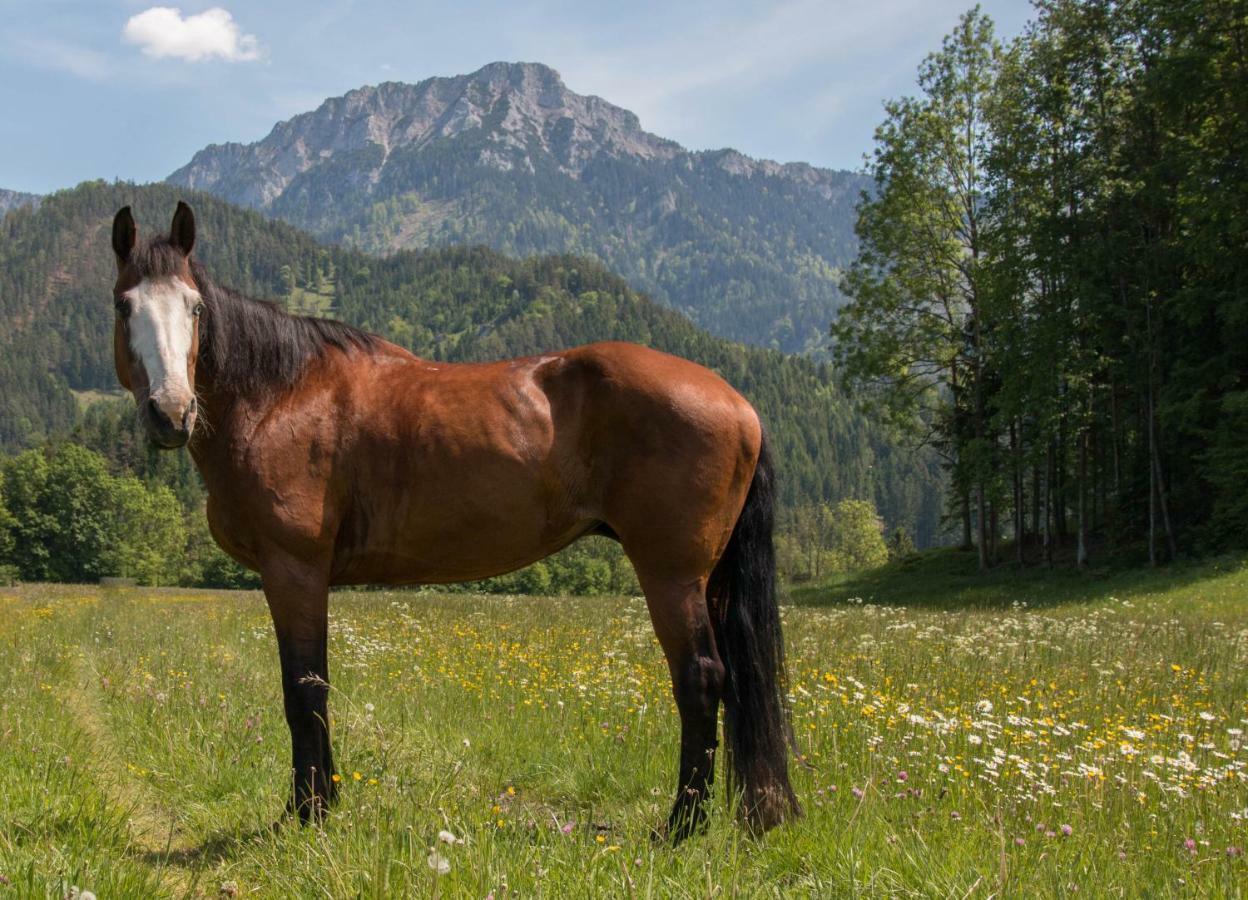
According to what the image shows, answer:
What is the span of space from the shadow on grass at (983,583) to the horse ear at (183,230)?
59.5 feet

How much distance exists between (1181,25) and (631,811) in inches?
1081

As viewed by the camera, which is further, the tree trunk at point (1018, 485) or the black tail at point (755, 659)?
the tree trunk at point (1018, 485)

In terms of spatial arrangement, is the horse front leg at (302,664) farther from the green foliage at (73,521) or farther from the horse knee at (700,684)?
the green foliage at (73,521)

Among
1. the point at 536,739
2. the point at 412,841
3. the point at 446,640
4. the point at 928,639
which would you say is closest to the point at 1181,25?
the point at 928,639

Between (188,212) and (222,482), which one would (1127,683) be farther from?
(188,212)

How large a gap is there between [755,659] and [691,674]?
1.59 feet

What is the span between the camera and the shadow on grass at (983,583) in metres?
21.4

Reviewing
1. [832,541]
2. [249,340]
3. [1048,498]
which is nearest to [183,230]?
[249,340]

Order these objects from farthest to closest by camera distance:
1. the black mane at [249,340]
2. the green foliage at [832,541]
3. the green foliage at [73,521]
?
the green foliage at [832,541], the green foliage at [73,521], the black mane at [249,340]

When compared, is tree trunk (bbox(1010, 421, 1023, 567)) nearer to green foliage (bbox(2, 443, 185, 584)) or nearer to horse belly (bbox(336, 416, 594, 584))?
horse belly (bbox(336, 416, 594, 584))

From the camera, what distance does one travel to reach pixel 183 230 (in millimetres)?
4516

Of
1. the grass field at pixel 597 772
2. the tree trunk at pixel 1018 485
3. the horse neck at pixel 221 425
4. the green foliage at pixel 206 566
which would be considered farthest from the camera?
the green foliage at pixel 206 566

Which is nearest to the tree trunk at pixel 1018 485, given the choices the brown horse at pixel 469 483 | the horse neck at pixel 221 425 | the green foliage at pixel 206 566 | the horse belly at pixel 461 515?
the brown horse at pixel 469 483

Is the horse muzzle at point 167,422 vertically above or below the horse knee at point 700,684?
above
